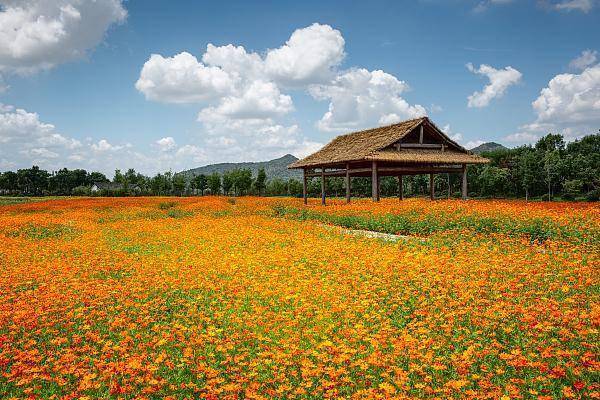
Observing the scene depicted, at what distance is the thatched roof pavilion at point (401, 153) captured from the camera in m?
22.8

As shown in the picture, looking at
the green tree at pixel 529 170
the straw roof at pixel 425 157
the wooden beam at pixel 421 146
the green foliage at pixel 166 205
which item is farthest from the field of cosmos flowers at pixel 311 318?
the green tree at pixel 529 170

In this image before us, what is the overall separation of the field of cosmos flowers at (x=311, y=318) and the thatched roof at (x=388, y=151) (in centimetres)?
1106

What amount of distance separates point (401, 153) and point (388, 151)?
2.49ft

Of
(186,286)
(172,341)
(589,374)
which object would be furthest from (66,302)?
(589,374)

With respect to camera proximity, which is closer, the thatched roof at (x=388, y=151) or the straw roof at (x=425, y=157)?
the straw roof at (x=425, y=157)

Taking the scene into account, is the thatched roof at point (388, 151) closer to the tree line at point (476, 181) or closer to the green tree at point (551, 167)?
the tree line at point (476, 181)

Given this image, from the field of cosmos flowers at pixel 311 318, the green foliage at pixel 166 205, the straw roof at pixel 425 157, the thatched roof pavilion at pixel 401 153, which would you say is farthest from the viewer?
the green foliage at pixel 166 205

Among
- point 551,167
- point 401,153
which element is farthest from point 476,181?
point 401,153

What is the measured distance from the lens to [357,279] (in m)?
7.74

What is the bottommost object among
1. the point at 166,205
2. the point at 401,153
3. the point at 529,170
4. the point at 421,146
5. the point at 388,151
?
the point at 166,205

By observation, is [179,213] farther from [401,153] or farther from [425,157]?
[425,157]

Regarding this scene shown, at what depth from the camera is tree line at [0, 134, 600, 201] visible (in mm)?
43438

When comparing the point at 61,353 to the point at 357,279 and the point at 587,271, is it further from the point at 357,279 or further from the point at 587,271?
the point at 587,271

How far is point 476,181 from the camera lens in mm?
52000
